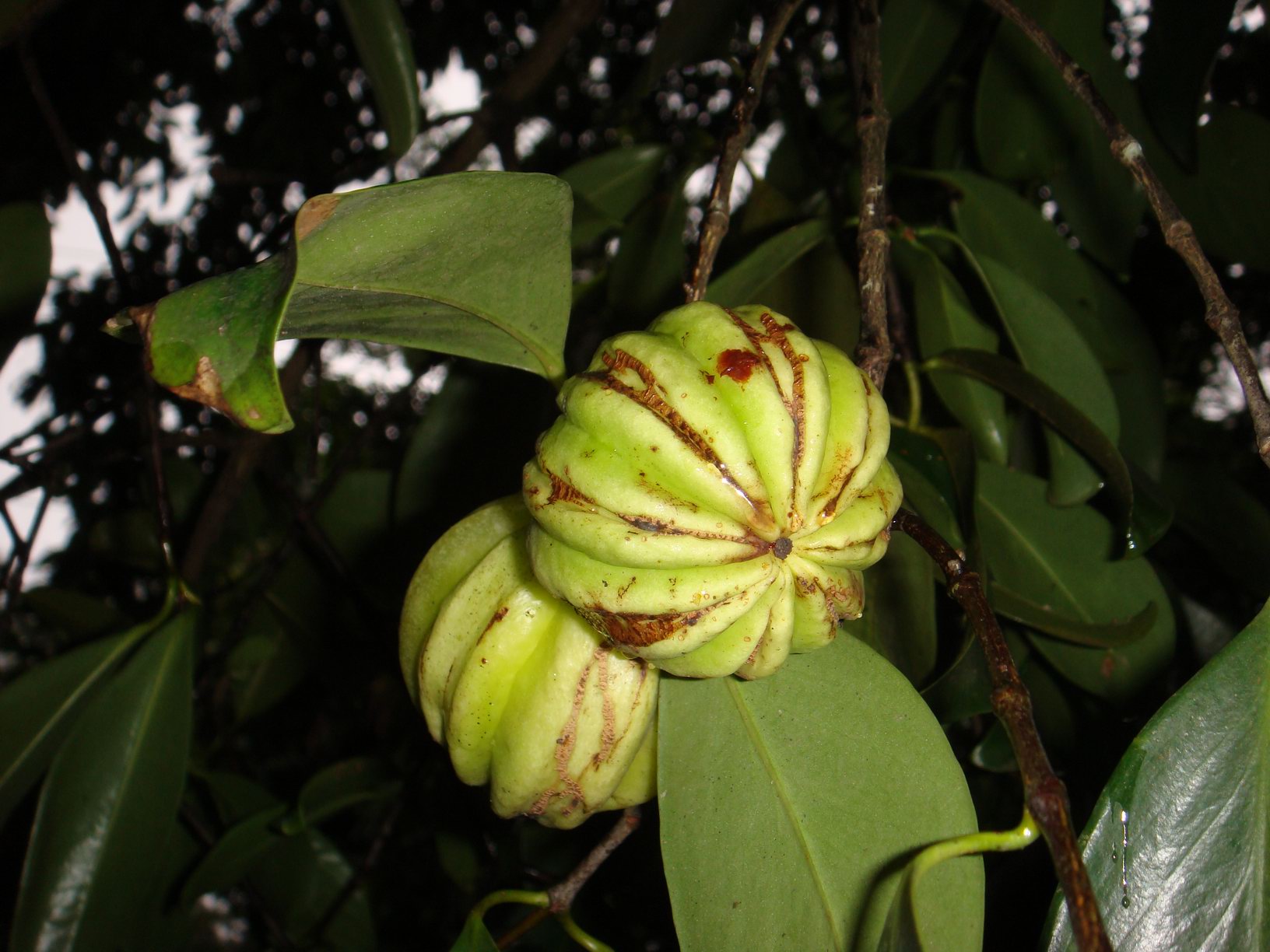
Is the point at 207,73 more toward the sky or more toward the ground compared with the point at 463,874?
more toward the sky

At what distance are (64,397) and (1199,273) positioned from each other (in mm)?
3913

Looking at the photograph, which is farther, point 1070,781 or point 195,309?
point 1070,781

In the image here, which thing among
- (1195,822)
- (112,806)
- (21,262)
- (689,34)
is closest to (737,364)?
(1195,822)

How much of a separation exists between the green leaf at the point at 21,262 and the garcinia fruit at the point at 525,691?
1113 mm

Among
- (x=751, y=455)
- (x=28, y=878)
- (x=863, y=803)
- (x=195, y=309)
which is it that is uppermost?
(x=195, y=309)

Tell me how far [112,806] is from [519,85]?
1511 mm

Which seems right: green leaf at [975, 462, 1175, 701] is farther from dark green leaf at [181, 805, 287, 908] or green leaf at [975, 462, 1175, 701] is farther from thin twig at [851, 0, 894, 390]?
dark green leaf at [181, 805, 287, 908]

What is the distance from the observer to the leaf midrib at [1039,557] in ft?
4.06

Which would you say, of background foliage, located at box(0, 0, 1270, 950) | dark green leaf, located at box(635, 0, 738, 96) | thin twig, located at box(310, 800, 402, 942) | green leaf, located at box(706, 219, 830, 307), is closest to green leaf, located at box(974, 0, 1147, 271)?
background foliage, located at box(0, 0, 1270, 950)

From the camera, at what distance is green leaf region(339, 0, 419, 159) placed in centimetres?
142

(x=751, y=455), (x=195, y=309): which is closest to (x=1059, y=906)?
(x=751, y=455)

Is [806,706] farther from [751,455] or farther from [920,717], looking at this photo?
[751,455]

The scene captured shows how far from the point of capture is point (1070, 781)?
1.44 meters

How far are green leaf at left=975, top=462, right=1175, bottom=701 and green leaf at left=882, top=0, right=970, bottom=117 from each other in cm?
76
